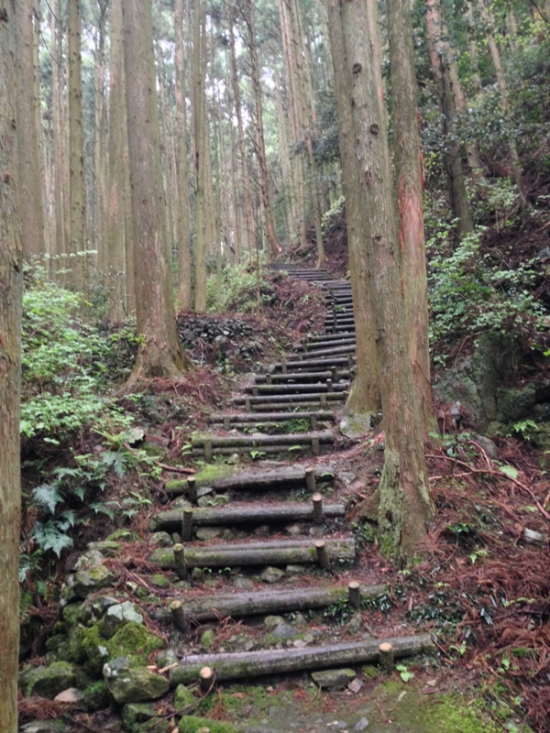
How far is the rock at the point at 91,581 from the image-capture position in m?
3.78

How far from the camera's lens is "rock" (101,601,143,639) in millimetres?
3408

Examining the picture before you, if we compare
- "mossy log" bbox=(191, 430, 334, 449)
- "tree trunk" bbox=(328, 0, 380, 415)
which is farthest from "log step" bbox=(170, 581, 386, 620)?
→ "tree trunk" bbox=(328, 0, 380, 415)

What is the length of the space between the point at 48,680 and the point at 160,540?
1477 mm

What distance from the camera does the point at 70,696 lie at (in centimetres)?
315

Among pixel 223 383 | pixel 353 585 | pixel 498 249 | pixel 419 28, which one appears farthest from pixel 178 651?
pixel 419 28

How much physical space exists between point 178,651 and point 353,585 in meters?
1.31

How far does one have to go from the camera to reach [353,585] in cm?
365

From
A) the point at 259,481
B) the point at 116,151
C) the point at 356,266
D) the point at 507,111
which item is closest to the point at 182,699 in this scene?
the point at 259,481

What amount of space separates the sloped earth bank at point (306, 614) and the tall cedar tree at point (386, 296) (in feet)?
1.38

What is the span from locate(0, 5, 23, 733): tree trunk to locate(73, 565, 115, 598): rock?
1.90 meters

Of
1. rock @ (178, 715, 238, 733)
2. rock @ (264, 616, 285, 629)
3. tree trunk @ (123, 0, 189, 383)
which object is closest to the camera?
rock @ (178, 715, 238, 733)

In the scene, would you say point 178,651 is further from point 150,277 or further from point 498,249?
point 498,249

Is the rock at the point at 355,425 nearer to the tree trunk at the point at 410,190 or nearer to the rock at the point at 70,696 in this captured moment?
the tree trunk at the point at 410,190

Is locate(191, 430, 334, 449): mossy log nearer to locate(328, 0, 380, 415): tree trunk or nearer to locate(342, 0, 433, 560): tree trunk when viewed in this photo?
locate(328, 0, 380, 415): tree trunk
